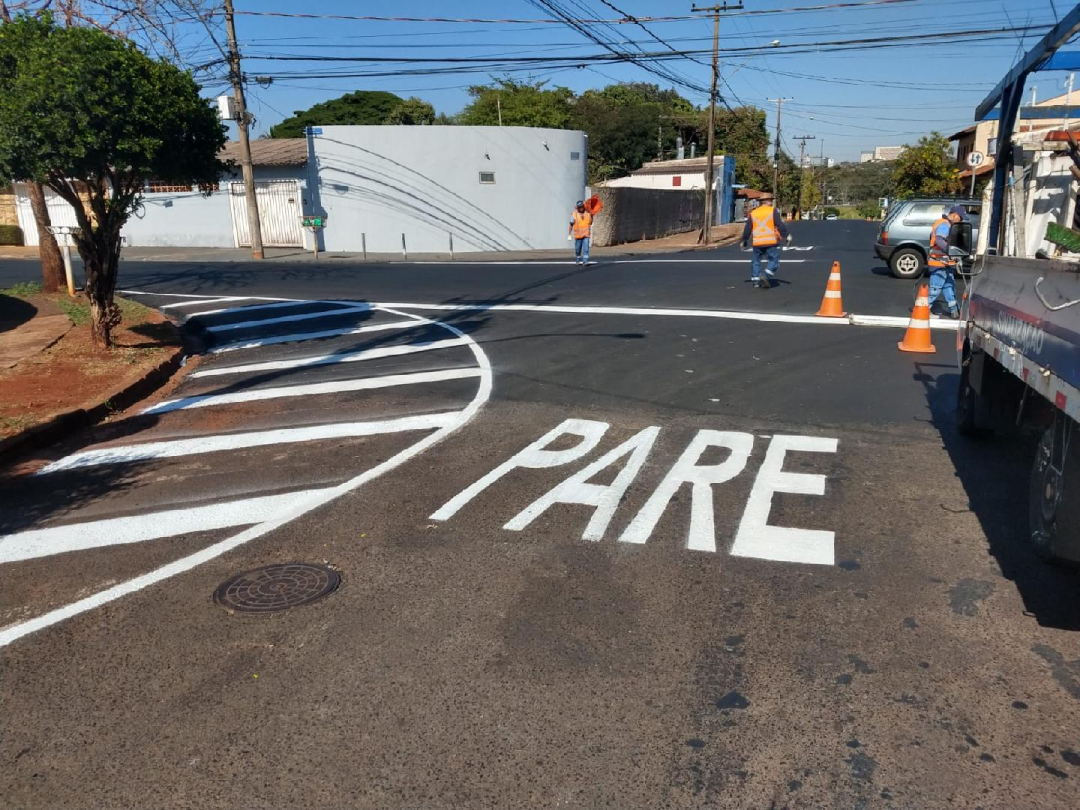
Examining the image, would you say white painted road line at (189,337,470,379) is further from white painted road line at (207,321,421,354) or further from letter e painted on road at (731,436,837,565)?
letter e painted on road at (731,436,837,565)

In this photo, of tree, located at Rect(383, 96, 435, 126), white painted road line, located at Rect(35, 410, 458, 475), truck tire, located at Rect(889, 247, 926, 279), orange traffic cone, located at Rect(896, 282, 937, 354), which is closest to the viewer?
white painted road line, located at Rect(35, 410, 458, 475)

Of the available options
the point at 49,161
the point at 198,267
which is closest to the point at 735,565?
the point at 49,161

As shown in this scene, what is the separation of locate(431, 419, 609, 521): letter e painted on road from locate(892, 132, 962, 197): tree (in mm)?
52533

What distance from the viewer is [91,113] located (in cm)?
863

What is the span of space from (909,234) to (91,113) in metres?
16.0

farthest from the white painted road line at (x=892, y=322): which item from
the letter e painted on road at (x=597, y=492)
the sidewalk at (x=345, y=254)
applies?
the sidewalk at (x=345, y=254)

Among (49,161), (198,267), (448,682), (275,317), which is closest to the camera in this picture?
(448,682)

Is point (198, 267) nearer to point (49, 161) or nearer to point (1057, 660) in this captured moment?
point (49, 161)

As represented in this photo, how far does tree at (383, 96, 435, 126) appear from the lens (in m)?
64.9

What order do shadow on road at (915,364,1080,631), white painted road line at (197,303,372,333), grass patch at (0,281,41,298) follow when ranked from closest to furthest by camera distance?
shadow on road at (915,364,1080,631) < white painted road line at (197,303,372,333) < grass patch at (0,281,41,298)

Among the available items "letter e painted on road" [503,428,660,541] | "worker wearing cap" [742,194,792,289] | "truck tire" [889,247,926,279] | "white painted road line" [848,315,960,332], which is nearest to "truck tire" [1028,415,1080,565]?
"letter e painted on road" [503,428,660,541]

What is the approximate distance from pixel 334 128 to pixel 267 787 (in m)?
30.4

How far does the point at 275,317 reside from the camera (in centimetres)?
1456

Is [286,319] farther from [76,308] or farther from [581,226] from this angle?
[581,226]
